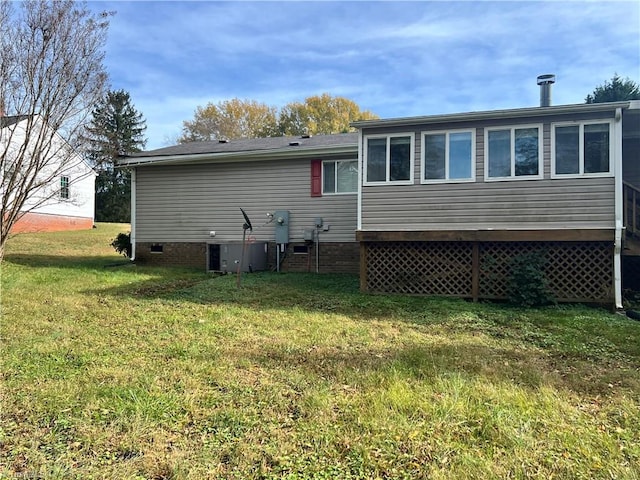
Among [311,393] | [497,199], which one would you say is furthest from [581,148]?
[311,393]

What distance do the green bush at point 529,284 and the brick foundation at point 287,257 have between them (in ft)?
13.8

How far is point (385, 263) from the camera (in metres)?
8.34

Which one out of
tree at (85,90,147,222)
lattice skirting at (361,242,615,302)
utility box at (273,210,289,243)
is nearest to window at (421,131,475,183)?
lattice skirting at (361,242,615,302)

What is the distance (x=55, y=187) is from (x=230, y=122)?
70.6 ft

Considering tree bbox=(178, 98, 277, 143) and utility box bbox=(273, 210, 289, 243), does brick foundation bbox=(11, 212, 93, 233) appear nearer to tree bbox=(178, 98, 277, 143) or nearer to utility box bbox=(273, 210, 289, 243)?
utility box bbox=(273, 210, 289, 243)

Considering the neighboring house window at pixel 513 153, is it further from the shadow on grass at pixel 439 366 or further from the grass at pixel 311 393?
the shadow on grass at pixel 439 366

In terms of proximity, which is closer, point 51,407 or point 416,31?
point 51,407

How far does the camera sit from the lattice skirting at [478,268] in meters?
7.36

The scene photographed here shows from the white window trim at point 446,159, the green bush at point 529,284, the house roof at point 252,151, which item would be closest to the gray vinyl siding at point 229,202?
the house roof at point 252,151

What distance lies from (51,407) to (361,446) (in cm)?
221

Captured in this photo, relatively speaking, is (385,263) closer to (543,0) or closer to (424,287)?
(424,287)

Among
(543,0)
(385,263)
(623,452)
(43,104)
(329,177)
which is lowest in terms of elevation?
(623,452)

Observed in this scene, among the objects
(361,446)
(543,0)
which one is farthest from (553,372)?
(543,0)

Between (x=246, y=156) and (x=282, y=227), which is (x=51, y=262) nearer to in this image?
(x=246, y=156)
